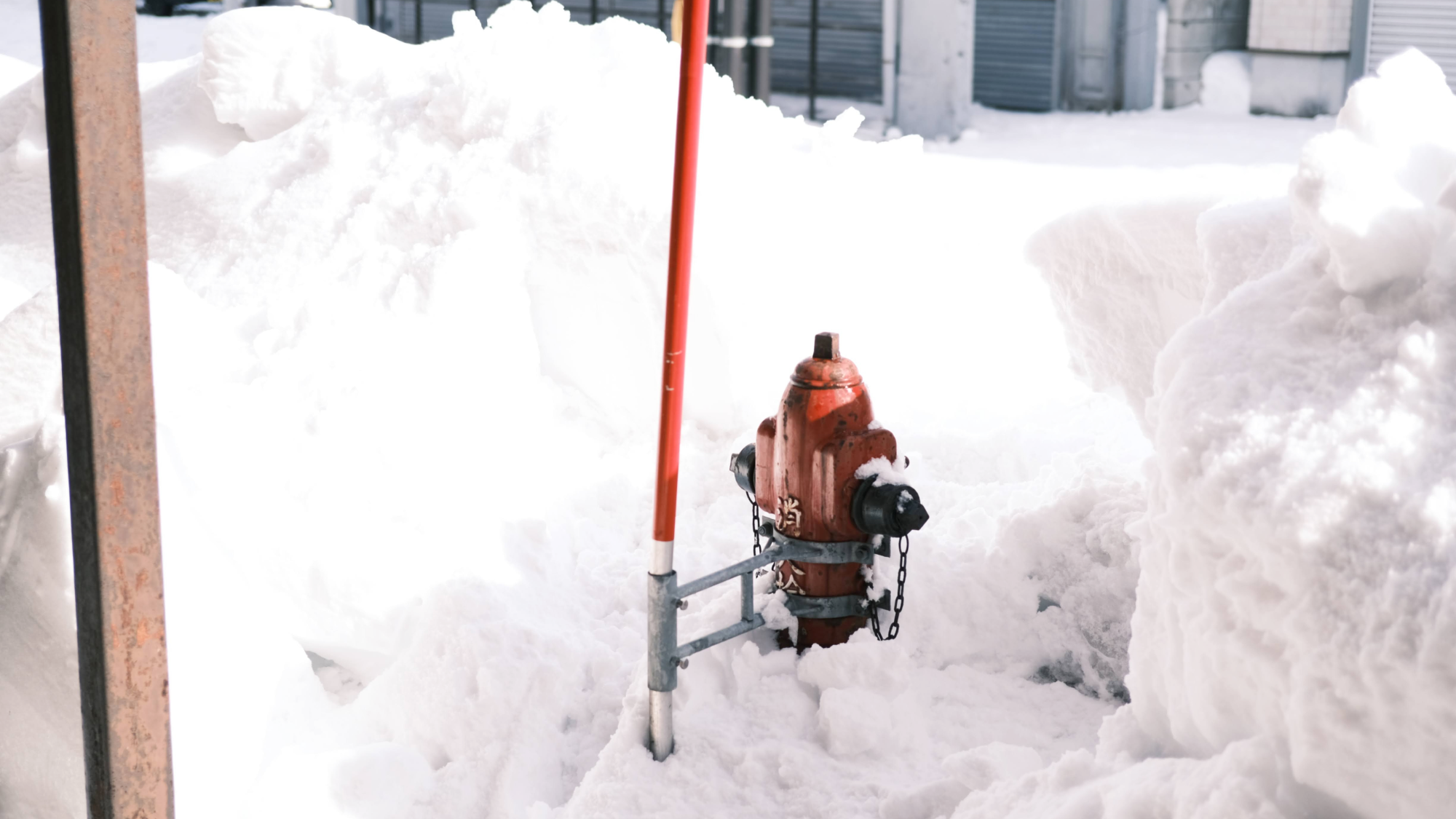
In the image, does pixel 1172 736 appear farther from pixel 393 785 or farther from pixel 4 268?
pixel 4 268

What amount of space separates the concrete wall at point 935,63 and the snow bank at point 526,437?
616 centimetres

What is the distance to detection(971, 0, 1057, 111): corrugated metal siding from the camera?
41.3ft

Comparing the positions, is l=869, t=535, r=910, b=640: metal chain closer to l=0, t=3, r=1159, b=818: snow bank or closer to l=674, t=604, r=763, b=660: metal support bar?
l=0, t=3, r=1159, b=818: snow bank

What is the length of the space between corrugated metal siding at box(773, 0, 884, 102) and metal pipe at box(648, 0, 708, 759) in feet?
33.9

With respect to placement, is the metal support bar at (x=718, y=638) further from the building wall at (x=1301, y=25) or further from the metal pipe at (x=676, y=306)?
the building wall at (x=1301, y=25)

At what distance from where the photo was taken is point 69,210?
2117mm

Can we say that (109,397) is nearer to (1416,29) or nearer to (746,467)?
(746,467)

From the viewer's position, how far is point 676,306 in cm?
250

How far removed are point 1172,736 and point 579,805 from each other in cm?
112

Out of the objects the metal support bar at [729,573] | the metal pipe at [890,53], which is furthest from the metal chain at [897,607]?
the metal pipe at [890,53]

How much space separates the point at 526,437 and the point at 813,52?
9.14m

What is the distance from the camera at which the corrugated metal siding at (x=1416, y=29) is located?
36.1ft

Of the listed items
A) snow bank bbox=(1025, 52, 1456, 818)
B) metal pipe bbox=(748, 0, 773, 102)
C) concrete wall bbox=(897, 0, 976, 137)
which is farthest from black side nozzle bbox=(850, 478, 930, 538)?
concrete wall bbox=(897, 0, 976, 137)

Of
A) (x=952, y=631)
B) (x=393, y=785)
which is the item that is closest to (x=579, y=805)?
(x=393, y=785)
